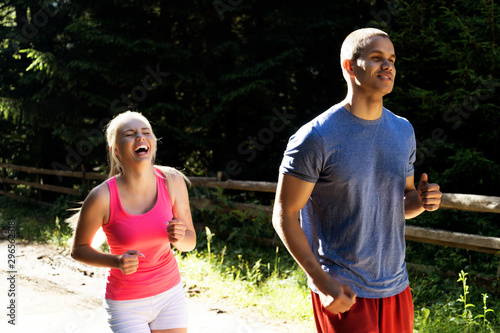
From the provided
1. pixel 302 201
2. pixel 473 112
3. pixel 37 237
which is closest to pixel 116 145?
pixel 302 201

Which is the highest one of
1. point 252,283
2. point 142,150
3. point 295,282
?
point 142,150

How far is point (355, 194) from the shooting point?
7.35ft

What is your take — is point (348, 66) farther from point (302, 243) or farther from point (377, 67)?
point (302, 243)

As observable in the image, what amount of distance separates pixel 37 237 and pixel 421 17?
843 cm

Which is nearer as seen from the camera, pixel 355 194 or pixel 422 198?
pixel 355 194

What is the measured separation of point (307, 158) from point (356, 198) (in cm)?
29

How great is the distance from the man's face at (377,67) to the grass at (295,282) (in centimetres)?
284

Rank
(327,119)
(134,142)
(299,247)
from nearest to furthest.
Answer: (299,247) → (327,119) → (134,142)

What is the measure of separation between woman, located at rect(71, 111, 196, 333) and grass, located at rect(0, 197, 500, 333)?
8.41 ft

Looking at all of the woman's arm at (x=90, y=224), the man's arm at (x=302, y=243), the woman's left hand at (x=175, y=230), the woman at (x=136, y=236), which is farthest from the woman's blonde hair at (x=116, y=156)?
the man's arm at (x=302, y=243)

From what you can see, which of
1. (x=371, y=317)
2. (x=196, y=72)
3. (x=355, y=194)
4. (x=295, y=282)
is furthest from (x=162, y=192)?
(x=196, y=72)

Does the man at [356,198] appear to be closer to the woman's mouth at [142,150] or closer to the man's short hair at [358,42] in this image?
the man's short hair at [358,42]

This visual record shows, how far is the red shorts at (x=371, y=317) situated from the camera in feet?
7.31

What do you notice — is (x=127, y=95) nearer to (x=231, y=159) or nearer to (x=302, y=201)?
(x=231, y=159)
